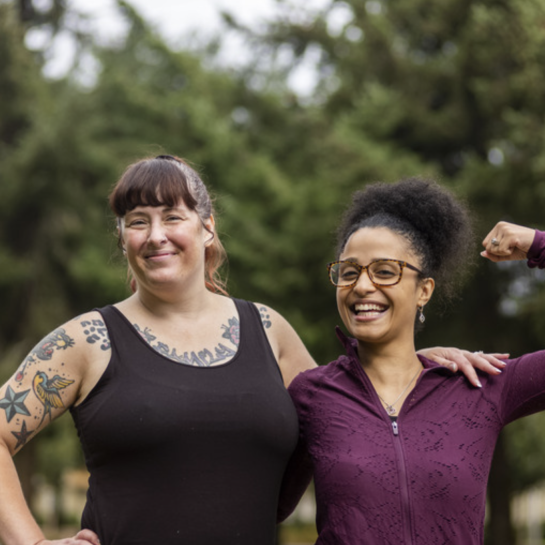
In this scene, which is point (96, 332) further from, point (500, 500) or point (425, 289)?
point (500, 500)

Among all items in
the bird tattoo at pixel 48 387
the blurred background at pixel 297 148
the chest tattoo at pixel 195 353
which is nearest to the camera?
the bird tattoo at pixel 48 387

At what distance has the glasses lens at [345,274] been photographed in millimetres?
3269

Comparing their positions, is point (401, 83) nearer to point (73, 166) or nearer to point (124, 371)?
point (73, 166)

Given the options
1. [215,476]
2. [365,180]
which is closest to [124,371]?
[215,476]

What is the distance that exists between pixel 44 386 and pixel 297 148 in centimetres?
1179

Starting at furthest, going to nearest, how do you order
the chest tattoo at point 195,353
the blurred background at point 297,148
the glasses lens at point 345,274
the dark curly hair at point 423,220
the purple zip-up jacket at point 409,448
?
the blurred background at point 297,148 → the dark curly hair at point 423,220 → the glasses lens at point 345,274 → the chest tattoo at point 195,353 → the purple zip-up jacket at point 409,448

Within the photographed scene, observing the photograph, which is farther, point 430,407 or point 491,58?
point 491,58

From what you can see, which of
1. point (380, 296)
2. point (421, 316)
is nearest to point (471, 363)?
point (421, 316)

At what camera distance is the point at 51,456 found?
17.2 meters

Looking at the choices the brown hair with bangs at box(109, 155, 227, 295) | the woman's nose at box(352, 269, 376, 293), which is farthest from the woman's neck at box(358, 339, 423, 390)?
the brown hair with bangs at box(109, 155, 227, 295)

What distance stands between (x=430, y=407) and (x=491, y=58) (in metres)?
10.3

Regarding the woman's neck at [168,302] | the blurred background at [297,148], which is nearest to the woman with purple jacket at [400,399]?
the woman's neck at [168,302]

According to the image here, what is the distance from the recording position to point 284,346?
349 cm

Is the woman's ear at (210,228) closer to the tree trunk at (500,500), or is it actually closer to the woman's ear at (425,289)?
the woman's ear at (425,289)
